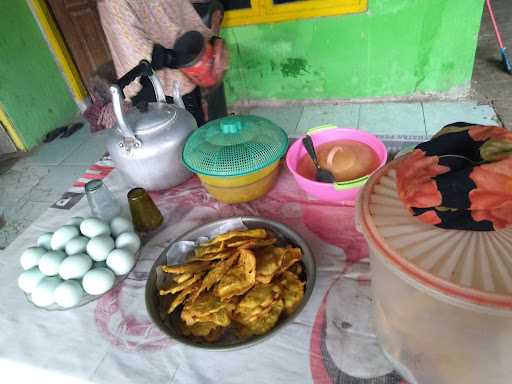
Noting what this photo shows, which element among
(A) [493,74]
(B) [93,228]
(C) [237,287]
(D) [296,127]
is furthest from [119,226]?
(A) [493,74]

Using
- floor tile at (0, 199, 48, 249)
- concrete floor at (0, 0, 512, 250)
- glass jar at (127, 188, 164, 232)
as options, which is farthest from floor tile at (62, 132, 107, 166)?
glass jar at (127, 188, 164, 232)

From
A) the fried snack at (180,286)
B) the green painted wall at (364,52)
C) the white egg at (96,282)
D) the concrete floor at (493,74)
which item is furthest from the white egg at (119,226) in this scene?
the concrete floor at (493,74)

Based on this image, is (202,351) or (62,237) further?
(62,237)

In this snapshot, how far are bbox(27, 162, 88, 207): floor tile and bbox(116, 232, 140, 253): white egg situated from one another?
1.51 m

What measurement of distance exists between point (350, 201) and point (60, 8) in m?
2.87

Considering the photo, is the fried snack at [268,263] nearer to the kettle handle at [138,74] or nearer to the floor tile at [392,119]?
the kettle handle at [138,74]

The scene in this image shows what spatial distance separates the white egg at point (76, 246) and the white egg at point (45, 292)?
65 mm

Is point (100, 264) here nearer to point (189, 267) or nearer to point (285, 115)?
→ point (189, 267)

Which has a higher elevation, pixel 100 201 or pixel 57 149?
pixel 100 201

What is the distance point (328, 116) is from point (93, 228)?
1.89m

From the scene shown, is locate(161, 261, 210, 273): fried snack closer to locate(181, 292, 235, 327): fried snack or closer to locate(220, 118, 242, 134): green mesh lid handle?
locate(181, 292, 235, 327): fried snack

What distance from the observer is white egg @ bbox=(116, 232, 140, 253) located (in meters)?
0.81

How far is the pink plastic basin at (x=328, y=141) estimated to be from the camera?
0.82 m

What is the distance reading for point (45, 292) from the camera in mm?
733
